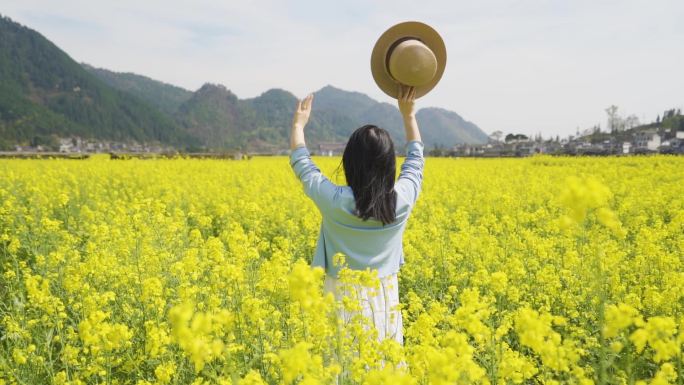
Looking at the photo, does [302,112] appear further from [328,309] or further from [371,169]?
[328,309]

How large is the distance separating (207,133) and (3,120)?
259ft

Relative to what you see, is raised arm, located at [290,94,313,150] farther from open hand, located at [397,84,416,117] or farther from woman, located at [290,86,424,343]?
open hand, located at [397,84,416,117]

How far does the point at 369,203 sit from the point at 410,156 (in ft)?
1.77

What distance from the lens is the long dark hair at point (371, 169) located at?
2.13m

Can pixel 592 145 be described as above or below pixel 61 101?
below

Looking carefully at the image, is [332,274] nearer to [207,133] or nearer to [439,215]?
[439,215]

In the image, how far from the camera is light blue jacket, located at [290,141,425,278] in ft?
7.32

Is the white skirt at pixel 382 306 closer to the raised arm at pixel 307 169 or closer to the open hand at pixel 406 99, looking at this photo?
the raised arm at pixel 307 169

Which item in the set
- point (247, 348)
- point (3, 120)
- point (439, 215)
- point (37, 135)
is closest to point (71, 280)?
point (247, 348)

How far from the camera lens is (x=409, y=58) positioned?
2.37m

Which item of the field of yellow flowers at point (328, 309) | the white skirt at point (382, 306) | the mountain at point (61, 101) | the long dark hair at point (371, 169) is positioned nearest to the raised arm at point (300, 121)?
the long dark hair at point (371, 169)

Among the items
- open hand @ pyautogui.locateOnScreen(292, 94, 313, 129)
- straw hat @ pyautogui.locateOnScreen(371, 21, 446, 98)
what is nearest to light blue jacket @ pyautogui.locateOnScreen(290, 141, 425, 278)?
open hand @ pyautogui.locateOnScreen(292, 94, 313, 129)

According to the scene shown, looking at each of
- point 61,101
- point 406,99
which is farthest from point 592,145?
point 61,101

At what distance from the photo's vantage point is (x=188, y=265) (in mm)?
3311
